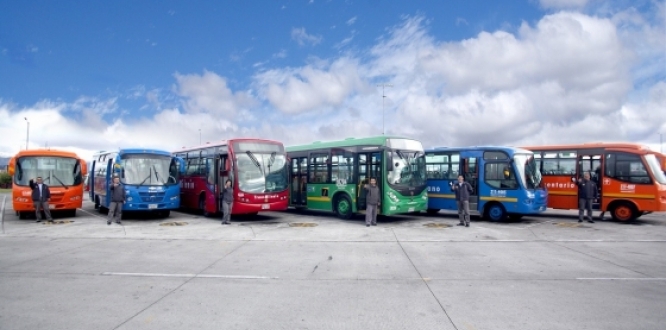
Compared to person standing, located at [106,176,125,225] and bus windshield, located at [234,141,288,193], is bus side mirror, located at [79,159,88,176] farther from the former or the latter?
bus windshield, located at [234,141,288,193]

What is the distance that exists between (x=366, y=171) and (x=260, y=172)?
408 centimetres

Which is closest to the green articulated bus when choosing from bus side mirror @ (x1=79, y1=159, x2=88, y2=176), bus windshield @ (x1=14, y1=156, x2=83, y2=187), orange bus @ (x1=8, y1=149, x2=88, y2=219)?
bus side mirror @ (x1=79, y1=159, x2=88, y2=176)

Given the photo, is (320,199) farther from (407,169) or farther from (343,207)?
(407,169)

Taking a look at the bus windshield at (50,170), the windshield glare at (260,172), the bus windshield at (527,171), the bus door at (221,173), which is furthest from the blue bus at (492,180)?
the bus windshield at (50,170)

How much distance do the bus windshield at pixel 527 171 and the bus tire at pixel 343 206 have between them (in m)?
6.42

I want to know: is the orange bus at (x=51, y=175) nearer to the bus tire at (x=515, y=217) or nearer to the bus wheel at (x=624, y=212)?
the bus tire at (x=515, y=217)

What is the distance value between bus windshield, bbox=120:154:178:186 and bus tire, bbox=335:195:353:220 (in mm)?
6830

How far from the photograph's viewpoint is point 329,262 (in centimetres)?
959

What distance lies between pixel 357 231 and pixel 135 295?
8752 mm

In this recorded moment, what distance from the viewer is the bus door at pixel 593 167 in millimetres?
17328

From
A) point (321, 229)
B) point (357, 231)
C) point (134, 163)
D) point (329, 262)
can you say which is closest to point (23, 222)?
point (134, 163)

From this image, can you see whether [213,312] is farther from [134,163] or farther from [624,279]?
[134,163]

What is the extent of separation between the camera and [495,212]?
17156 millimetres

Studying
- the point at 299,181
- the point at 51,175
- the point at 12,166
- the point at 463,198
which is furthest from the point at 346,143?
the point at 12,166
